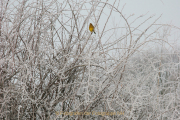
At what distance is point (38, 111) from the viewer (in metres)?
0.75

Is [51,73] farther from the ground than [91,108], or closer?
farther from the ground

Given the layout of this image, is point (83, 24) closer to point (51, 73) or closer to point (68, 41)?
point (68, 41)

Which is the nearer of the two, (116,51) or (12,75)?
(12,75)

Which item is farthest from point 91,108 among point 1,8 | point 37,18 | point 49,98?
point 1,8

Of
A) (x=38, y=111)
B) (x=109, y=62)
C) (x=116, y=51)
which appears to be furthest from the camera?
(x=116, y=51)

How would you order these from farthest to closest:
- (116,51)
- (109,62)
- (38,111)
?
1. (116,51)
2. (109,62)
3. (38,111)

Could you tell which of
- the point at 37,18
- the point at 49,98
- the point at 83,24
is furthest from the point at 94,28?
the point at 49,98

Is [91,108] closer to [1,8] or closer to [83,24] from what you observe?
[83,24]

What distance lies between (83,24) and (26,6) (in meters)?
0.26

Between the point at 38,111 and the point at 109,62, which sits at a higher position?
the point at 109,62

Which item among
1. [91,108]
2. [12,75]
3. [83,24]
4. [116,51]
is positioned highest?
[83,24]

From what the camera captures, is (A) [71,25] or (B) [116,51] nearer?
(A) [71,25]

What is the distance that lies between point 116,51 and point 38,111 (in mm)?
511

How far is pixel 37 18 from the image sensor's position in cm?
82
